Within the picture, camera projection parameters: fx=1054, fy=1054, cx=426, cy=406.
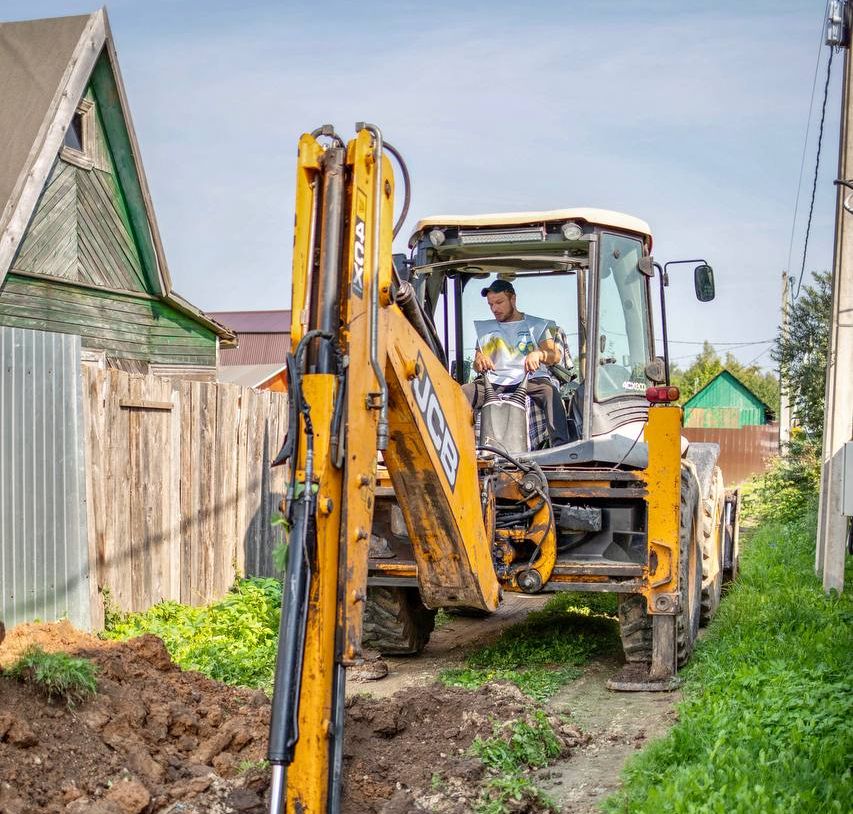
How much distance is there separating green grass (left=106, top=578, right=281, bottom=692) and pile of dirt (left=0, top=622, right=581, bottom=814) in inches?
37.1

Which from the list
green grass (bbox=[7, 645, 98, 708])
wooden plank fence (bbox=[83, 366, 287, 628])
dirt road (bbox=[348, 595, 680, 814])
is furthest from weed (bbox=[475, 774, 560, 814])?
wooden plank fence (bbox=[83, 366, 287, 628])

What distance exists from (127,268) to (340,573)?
12.6 meters

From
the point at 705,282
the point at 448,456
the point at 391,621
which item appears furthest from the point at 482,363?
the point at 448,456

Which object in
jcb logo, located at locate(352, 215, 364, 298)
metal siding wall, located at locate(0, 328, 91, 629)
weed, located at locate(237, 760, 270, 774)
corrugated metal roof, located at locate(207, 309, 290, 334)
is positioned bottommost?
weed, located at locate(237, 760, 270, 774)

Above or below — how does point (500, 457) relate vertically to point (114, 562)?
above

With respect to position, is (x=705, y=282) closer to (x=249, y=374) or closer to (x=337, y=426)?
(x=337, y=426)

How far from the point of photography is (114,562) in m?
7.56

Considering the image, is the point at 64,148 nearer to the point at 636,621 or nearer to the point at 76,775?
the point at 636,621

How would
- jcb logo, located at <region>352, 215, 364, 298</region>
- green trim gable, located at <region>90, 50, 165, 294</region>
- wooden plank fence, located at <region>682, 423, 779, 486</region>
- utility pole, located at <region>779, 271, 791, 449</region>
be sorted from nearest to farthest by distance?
jcb logo, located at <region>352, 215, 364, 298</region>
green trim gable, located at <region>90, 50, 165, 294</region>
utility pole, located at <region>779, 271, 791, 449</region>
wooden plank fence, located at <region>682, 423, 779, 486</region>

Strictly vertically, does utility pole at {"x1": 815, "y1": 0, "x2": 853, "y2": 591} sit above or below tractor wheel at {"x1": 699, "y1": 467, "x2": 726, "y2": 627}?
above

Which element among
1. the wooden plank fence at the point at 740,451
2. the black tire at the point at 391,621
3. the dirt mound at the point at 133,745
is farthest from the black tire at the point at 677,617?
the wooden plank fence at the point at 740,451

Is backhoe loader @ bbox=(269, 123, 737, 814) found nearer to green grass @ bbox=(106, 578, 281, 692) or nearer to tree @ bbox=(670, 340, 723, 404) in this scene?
green grass @ bbox=(106, 578, 281, 692)

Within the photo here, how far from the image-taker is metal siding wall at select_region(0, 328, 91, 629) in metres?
6.62

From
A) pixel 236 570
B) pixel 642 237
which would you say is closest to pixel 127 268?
pixel 236 570
